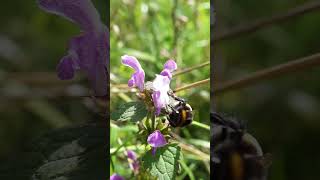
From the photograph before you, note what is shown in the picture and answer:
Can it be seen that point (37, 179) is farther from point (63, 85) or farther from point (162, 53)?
point (162, 53)

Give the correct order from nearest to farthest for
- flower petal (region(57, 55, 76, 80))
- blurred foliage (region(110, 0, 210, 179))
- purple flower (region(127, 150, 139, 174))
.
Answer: flower petal (region(57, 55, 76, 80)) < purple flower (region(127, 150, 139, 174)) < blurred foliage (region(110, 0, 210, 179))

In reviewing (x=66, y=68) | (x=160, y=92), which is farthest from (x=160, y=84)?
(x=66, y=68)

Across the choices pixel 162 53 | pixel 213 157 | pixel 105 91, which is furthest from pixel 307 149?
pixel 162 53

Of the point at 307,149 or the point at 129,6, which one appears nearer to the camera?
the point at 307,149

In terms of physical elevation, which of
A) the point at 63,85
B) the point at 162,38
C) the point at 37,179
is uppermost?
the point at 162,38

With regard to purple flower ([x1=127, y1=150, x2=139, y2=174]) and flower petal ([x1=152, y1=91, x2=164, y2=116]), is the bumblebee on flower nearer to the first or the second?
flower petal ([x1=152, y1=91, x2=164, y2=116])

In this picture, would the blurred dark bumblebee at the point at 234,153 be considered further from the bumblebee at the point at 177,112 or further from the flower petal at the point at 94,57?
the flower petal at the point at 94,57

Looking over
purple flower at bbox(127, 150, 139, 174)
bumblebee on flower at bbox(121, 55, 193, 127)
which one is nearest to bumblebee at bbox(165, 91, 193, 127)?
bumblebee on flower at bbox(121, 55, 193, 127)
